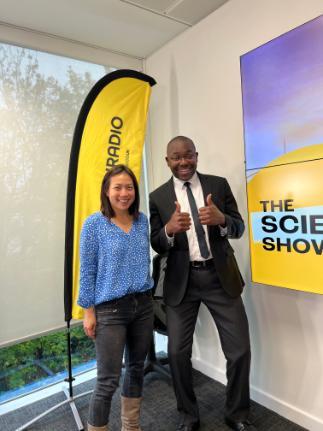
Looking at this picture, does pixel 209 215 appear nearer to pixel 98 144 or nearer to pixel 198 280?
pixel 198 280

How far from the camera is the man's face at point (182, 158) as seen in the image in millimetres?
1761

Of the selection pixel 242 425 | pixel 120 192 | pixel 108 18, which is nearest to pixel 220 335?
pixel 242 425

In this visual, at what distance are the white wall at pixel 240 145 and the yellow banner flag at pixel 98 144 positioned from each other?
0.33 meters

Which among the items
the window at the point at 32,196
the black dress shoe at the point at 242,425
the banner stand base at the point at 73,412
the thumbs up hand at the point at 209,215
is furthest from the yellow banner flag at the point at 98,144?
the black dress shoe at the point at 242,425

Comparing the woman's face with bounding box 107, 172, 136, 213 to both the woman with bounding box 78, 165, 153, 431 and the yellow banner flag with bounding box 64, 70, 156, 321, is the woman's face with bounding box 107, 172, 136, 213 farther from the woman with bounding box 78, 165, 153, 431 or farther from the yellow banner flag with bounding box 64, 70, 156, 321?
the yellow banner flag with bounding box 64, 70, 156, 321

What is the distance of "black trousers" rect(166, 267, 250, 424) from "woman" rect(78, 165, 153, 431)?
0.28 meters

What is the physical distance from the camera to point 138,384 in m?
1.69

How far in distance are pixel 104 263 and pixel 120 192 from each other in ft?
1.14

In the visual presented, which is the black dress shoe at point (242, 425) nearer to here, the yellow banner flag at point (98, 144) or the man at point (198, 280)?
the man at point (198, 280)

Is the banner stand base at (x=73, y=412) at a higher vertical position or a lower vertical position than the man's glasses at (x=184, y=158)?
lower

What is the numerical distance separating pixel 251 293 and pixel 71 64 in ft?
6.91

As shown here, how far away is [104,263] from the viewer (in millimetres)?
1516

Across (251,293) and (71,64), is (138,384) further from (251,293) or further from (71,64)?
(71,64)

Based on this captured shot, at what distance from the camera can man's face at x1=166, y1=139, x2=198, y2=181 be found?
1.76 metres
